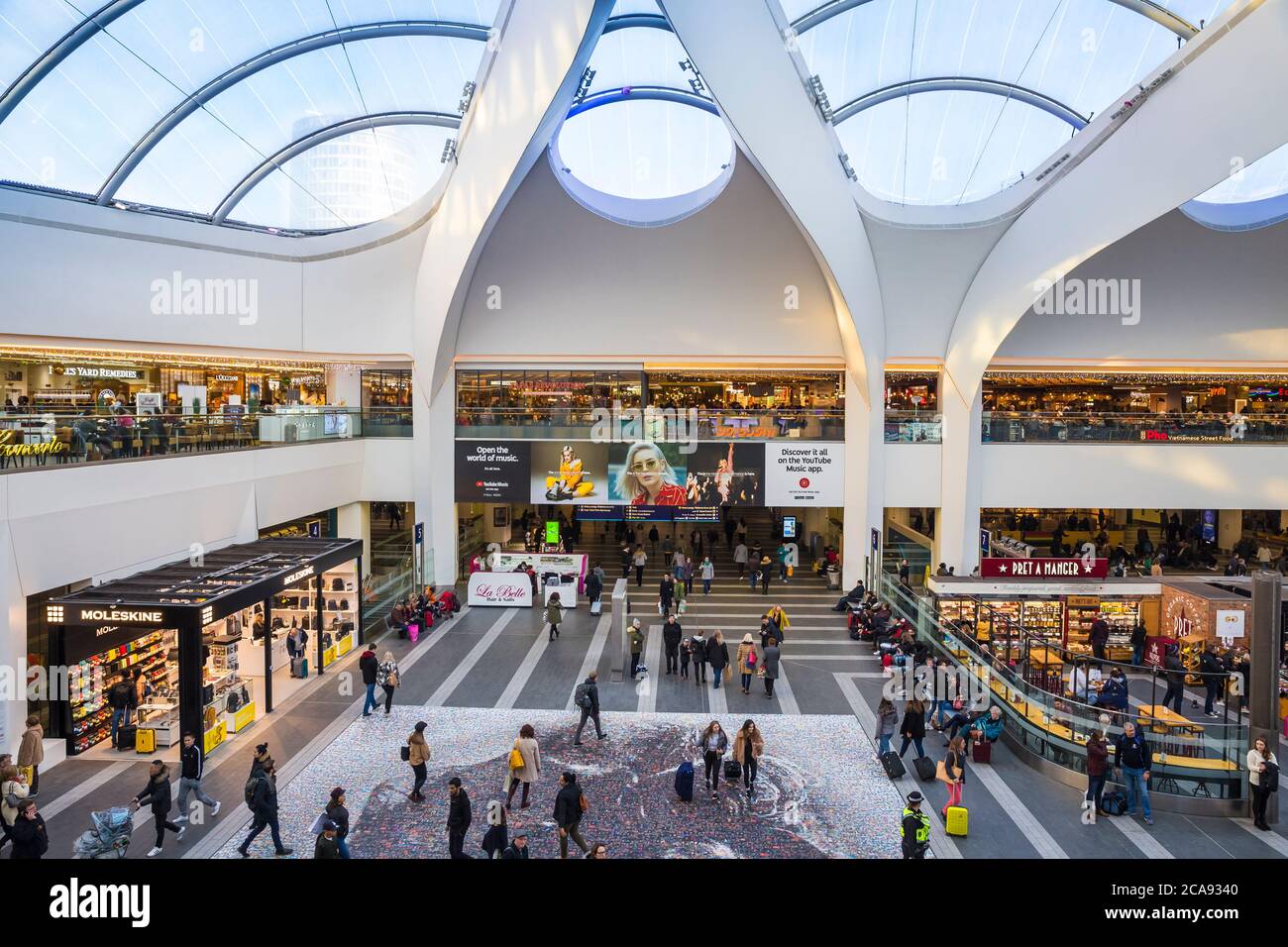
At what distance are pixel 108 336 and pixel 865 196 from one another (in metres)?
19.9

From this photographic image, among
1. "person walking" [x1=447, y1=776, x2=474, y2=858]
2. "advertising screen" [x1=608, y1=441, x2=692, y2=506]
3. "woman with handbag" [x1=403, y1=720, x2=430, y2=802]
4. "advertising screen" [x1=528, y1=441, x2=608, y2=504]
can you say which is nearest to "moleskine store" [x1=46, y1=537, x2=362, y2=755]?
"woman with handbag" [x1=403, y1=720, x2=430, y2=802]

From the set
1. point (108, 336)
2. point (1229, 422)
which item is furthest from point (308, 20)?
point (1229, 422)

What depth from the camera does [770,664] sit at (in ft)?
46.4

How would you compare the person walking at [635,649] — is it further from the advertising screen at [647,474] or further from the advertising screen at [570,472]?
the advertising screen at [570,472]

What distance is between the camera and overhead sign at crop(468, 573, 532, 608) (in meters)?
21.0

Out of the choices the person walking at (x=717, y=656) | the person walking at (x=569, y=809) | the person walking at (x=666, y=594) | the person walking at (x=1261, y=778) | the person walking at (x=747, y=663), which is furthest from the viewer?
the person walking at (x=666, y=594)

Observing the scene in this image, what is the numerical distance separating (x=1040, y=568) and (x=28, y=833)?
17.8 metres

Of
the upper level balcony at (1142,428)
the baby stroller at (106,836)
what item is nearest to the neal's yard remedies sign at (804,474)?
the upper level balcony at (1142,428)

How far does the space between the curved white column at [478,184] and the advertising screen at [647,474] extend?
16.8 feet

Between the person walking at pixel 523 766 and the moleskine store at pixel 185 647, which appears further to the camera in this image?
the moleskine store at pixel 185 647

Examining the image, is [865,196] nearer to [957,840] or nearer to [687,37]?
[687,37]

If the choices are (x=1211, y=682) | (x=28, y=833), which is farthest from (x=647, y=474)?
(x=28, y=833)

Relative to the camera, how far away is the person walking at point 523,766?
998 centimetres

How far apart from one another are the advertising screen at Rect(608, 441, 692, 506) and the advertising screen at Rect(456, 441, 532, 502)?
2658 millimetres
